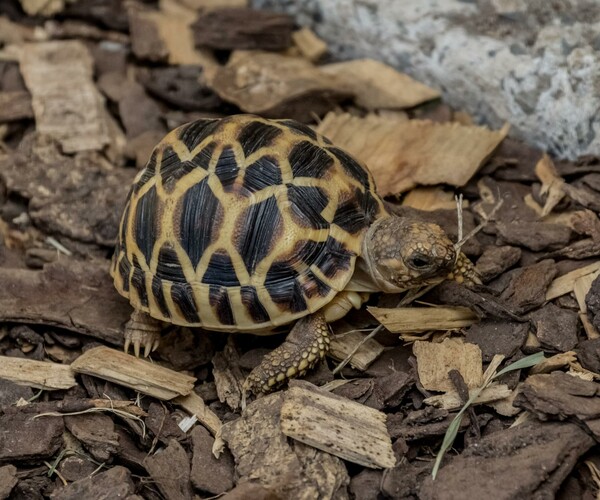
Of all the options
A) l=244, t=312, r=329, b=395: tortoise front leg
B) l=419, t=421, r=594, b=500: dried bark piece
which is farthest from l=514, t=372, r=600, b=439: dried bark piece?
l=244, t=312, r=329, b=395: tortoise front leg

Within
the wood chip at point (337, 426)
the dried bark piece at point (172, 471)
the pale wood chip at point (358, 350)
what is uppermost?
the wood chip at point (337, 426)

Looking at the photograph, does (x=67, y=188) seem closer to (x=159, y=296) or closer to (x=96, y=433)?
(x=159, y=296)

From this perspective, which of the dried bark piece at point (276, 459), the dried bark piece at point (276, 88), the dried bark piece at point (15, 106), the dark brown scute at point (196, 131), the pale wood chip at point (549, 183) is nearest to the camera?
the dried bark piece at point (276, 459)

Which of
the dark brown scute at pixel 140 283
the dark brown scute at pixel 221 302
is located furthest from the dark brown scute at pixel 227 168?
the dark brown scute at pixel 140 283

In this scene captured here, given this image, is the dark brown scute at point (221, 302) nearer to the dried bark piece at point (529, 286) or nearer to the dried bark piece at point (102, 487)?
the dried bark piece at point (102, 487)

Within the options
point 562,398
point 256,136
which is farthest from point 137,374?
point 562,398

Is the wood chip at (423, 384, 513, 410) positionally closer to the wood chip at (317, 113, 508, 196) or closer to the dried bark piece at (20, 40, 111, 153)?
the wood chip at (317, 113, 508, 196)
